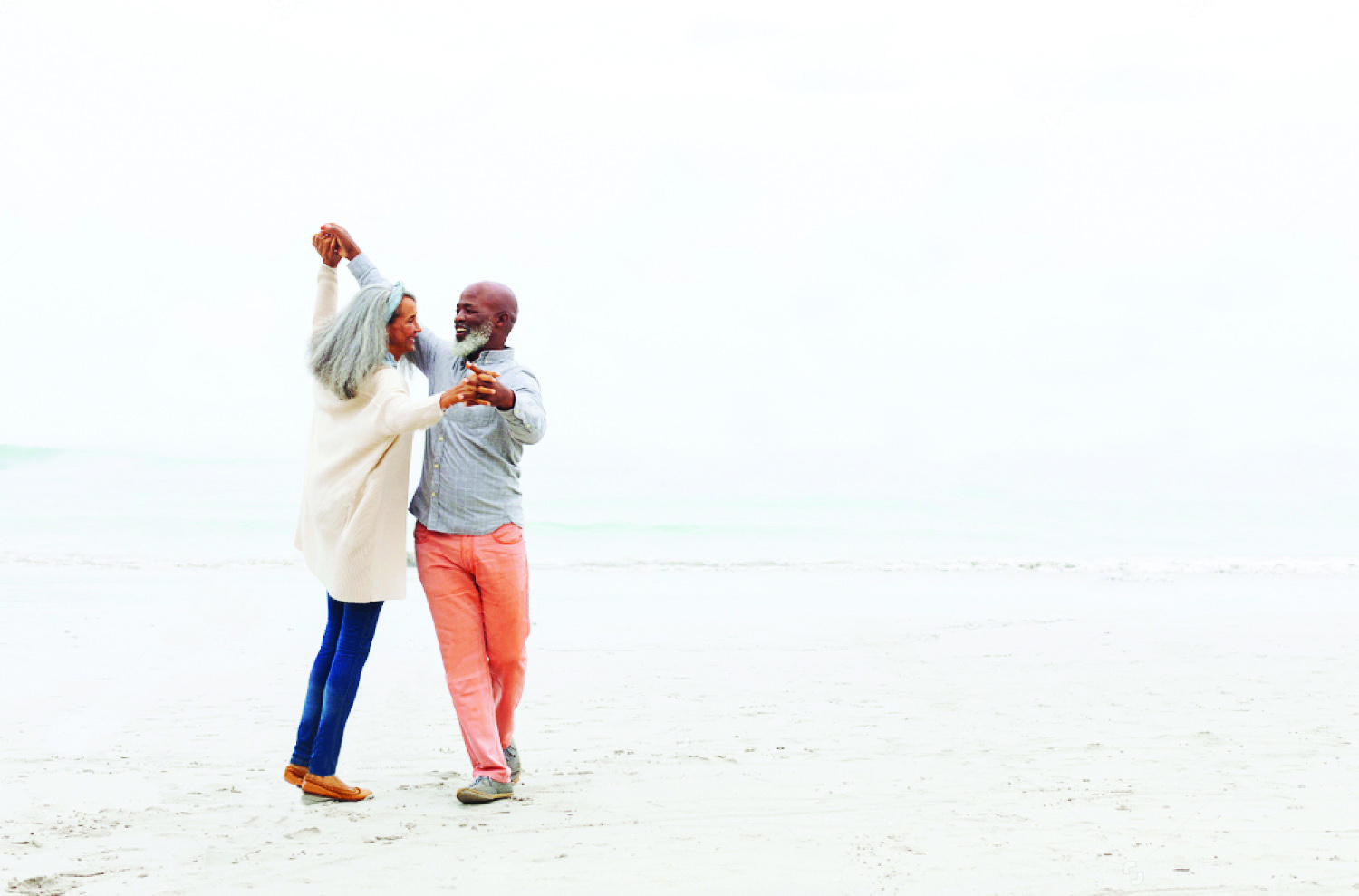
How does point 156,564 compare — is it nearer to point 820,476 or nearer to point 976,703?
point 976,703

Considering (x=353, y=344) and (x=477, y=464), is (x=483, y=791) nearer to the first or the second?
(x=477, y=464)

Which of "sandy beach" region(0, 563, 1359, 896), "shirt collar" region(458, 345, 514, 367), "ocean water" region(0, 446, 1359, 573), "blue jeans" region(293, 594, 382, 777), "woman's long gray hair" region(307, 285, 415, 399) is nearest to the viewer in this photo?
"sandy beach" region(0, 563, 1359, 896)

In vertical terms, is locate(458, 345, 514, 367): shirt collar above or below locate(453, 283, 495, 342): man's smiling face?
below

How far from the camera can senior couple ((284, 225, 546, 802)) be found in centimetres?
343

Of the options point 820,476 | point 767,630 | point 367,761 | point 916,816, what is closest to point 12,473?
point 820,476

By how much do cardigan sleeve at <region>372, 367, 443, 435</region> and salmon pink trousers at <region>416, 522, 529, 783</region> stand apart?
486 millimetres

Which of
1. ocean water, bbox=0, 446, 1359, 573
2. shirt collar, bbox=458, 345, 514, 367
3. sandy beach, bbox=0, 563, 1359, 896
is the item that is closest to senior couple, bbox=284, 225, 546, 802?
shirt collar, bbox=458, 345, 514, 367

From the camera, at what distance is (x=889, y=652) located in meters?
7.32

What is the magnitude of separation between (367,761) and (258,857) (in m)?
1.26

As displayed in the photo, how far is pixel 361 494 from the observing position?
3.46 metres

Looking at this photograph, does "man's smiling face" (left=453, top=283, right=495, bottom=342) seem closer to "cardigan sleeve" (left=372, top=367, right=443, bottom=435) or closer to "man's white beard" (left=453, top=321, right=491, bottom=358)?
"man's white beard" (left=453, top=321, right=491, bottom=358)

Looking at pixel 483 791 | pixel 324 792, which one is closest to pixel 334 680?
pixel 324 792

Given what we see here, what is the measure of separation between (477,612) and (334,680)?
0.51 metres

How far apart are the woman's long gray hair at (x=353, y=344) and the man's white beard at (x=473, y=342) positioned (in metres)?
0.24
